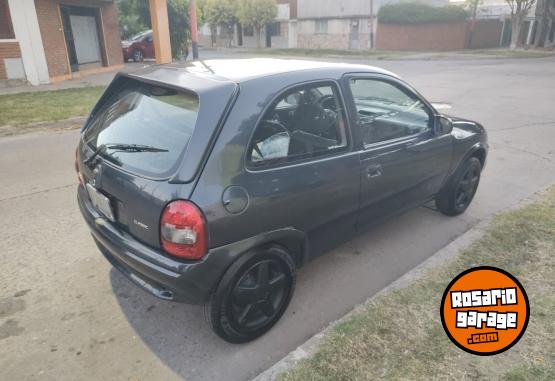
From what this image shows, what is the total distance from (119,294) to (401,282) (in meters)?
2.18

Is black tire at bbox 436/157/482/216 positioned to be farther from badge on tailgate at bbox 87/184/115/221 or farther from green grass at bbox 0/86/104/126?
green grass at bbox 0/86/104/126

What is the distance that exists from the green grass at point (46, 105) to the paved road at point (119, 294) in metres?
3.26

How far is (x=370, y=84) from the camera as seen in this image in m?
3.59

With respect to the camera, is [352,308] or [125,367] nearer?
[125,367]

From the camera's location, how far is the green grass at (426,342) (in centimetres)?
247

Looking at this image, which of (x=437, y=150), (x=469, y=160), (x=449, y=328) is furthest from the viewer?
(x=469, y=160)

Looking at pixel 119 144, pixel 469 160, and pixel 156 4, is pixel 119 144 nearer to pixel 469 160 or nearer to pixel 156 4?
pixel 469 160

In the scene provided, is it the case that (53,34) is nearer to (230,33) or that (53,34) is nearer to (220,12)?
(220,12)

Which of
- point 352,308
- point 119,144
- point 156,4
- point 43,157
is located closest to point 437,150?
point 352,308

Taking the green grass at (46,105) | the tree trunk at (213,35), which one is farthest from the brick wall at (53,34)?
the tree trunk at (213,35)

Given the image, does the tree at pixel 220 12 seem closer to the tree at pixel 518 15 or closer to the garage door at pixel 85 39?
the tree at pixel 518 15

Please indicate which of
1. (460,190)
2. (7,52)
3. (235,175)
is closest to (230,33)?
(7,52)

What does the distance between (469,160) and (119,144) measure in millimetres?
3517

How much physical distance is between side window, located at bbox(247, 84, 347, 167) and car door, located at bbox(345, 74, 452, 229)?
183mm
